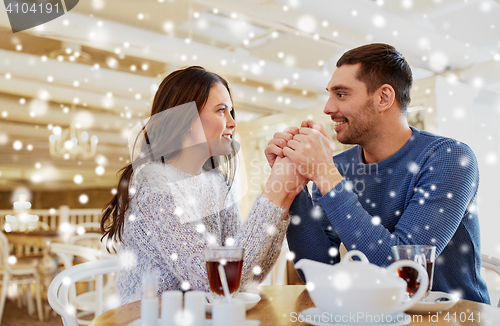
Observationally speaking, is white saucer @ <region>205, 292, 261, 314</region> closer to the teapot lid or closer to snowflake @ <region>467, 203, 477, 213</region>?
the teapot lid

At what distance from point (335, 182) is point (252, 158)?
178 inches

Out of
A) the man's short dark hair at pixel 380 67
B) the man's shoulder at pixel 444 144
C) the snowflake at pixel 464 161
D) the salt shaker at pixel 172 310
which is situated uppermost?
the man's short dark hair at pixel 380 67

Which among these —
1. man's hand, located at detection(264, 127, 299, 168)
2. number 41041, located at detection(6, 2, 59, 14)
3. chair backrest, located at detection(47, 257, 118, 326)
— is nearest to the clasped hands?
man's hand, located at detection(264, 127, 299, 168)

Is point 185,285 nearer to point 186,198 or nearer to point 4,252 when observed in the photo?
point 186,198

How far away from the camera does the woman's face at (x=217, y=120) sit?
122cm

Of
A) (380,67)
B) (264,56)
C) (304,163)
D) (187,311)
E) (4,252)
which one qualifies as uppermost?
(264,56)

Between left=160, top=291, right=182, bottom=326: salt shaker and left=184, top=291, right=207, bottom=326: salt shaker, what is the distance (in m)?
0.01

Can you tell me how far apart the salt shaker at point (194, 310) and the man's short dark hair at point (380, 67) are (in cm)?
88

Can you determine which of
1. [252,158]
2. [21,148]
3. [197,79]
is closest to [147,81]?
[252,158]

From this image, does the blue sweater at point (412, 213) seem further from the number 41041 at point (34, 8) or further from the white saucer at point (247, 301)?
the number 41041 at point (34, 8)

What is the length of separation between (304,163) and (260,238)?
0.23m

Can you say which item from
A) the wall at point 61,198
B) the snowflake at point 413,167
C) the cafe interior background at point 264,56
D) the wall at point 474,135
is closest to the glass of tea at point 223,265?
the snowflake at point 413,167

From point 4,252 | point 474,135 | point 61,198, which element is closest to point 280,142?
point 4,252

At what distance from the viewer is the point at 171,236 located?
0.89m
